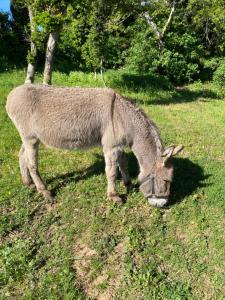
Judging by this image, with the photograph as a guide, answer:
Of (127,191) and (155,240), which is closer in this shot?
(155,240)

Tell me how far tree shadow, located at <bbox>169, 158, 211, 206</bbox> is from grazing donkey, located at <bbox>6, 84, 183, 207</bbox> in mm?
631

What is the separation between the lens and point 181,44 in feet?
69.0

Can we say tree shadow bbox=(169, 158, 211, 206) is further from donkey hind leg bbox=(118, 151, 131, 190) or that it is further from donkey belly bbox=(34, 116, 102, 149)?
donkey belly bbox=(34, 116, 102, 149)

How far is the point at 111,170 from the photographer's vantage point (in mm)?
7250

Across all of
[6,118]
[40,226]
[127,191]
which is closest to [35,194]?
[40,226]

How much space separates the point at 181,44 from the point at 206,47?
4.10m

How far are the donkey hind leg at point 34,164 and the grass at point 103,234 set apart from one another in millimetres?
159

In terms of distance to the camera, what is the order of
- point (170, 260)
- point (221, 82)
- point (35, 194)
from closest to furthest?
point (170, 260), point (35, 194), point (221, 82)

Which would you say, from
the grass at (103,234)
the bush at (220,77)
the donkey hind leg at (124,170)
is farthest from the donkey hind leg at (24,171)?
the bush at (220,77)

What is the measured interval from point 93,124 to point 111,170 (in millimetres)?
862

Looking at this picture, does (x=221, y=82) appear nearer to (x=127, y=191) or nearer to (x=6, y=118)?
(x=6, y=118)

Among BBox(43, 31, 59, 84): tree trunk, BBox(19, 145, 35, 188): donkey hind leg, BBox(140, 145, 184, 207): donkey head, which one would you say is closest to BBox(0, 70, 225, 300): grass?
BBox(19, 145, 35, 188): donkey hind leg

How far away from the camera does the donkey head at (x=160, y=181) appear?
685 centimetres

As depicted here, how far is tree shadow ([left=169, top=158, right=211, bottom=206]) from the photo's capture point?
765cm
